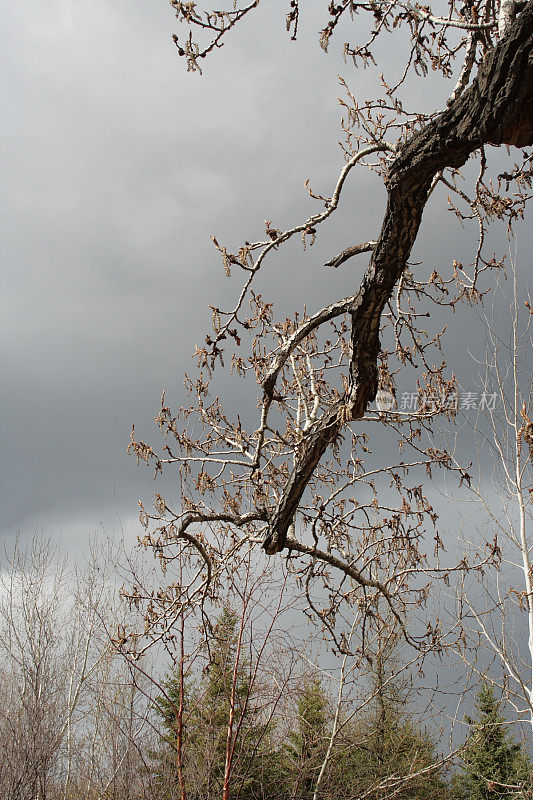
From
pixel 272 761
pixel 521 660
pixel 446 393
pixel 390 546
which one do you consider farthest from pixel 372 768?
pixel 446 393

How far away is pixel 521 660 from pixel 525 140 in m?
6.90

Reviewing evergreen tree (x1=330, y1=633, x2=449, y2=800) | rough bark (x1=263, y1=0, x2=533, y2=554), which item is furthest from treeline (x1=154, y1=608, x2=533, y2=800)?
rough bark (x1=263, y1=0, x2=533, y2=554)

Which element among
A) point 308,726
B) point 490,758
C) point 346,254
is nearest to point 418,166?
point 346,254

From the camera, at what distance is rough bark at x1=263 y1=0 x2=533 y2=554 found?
6.84 ft

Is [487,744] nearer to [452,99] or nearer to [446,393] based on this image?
[446,393]

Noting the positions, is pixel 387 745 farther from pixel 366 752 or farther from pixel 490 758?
pixel 490 758

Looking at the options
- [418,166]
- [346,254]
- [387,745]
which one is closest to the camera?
[418,166]

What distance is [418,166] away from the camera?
243 centimetres

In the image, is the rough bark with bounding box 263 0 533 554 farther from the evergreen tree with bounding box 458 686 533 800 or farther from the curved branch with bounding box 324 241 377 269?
the evergreen tree with bounding box 458 686 533 800

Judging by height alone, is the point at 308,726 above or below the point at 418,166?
below

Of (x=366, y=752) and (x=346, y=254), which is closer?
(x=346, y=254)

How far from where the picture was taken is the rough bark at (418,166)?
6.84ft

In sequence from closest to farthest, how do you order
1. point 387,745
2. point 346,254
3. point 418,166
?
point 418,166
point 346,254
point 387,745

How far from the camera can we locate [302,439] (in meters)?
3.34
